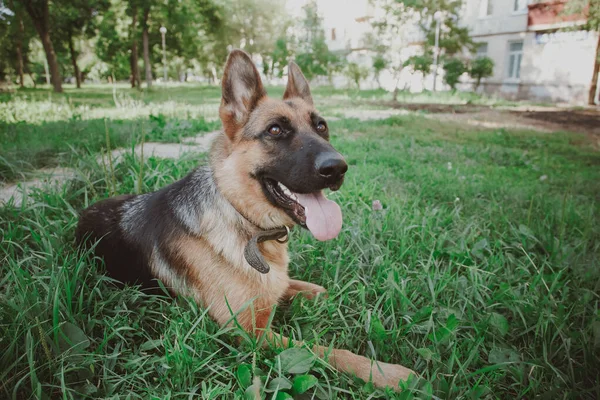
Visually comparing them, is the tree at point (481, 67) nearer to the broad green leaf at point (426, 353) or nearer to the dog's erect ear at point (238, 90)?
the dog's erect ear at point (238, 90)

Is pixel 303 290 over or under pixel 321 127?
under

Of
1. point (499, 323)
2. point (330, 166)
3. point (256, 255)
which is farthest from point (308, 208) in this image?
point (499, 323)

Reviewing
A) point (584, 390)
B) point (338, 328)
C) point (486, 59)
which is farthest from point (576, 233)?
point (486, 59)

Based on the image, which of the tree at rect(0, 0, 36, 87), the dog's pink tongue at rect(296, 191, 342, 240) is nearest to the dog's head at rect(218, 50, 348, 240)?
the dog's pink tongue at rect(296, 191, 342, 240)

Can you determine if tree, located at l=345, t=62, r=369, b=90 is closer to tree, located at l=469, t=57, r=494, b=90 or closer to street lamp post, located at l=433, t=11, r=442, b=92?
street lamp post, located at l=433, t=11, r=442, b=92

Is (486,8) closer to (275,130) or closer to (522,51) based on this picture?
(522,51)

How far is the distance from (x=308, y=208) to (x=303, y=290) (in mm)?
665

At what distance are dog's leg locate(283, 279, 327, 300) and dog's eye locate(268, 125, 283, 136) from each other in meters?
1.10

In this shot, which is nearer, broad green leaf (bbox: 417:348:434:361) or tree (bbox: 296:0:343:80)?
broad green leaf (bbox: 417:348:434:361)

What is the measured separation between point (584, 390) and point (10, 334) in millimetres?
2803

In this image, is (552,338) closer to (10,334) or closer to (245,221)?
(245,221)

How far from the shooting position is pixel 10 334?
1.66 metres

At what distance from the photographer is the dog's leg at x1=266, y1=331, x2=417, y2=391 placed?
5.60ft

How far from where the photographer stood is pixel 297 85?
2.87m
